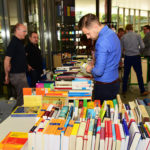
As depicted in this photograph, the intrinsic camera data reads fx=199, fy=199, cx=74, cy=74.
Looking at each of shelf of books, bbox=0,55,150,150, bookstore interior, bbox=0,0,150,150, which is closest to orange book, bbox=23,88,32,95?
bookstore interior, bbox=0,0,150,150

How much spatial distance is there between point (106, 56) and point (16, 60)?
210cm

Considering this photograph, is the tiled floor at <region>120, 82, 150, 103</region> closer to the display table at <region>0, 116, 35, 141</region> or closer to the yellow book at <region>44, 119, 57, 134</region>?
the display table at <region>0, 116, 35, 141</region>

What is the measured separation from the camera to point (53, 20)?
7.67m

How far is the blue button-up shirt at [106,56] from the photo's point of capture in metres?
2.06

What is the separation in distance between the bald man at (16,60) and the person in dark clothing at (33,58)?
0.63 metres

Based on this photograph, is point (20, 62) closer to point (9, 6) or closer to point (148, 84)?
point (9, 6)

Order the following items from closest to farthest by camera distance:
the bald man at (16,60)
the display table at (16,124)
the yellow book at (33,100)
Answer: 1. the display table at (16,124)
2. the yellow book at (33,100)
3. the bald man at (16,60)

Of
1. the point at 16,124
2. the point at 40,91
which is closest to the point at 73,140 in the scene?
the point at 16,124

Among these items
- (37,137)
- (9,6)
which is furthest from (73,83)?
(9,6)

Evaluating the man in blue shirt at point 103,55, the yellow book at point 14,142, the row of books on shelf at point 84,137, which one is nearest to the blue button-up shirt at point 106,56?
the man in blue shirt at point 103,55

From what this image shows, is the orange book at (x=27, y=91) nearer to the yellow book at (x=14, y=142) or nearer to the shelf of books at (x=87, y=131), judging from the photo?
the shelf of books at (x=87, y=131)

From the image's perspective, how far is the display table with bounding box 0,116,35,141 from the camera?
168 centimetres

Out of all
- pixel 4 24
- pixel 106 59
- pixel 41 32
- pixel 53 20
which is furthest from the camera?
pixel 53 20

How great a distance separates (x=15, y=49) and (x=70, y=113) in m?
2.37
